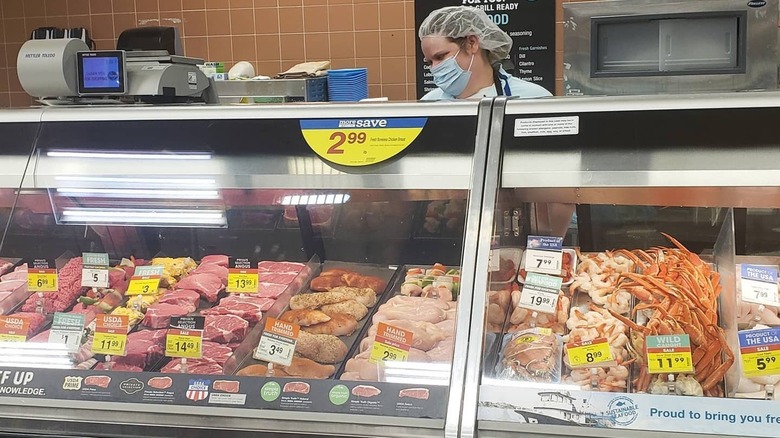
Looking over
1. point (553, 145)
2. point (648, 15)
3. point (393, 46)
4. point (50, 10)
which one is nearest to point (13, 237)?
point (553, 145)

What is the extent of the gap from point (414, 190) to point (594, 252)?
2.44 feet

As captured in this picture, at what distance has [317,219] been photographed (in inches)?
99.5

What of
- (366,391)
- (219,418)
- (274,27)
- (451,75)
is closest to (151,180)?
(219,418)

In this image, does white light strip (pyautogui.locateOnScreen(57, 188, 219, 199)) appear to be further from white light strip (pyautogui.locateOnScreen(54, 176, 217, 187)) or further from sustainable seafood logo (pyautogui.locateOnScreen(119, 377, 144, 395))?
sustainable seafood logo (pyautogui.locateOnScreen(119, 377, 144, 395))

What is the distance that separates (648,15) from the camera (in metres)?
2.93

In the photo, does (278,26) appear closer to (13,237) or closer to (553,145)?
(13,237)

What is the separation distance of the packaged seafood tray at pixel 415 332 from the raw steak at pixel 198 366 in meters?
0.35

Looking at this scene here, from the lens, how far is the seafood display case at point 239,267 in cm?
173

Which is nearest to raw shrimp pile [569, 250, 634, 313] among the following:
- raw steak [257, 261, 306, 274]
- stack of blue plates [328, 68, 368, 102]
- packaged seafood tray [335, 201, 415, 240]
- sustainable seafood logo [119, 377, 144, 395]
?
packaged seafood tray [335, 201, 415, 240]

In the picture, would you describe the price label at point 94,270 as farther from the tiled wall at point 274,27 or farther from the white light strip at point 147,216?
the tiled wall at point 274,27

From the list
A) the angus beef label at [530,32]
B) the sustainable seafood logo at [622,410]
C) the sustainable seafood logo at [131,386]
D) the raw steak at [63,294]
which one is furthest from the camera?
the angus beef label at [530,32]

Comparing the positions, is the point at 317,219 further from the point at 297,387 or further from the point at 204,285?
the point at 297,387

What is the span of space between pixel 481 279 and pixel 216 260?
3.86ft

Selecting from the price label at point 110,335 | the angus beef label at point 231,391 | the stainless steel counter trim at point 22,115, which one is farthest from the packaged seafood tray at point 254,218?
the angus beef label at point 231,391
